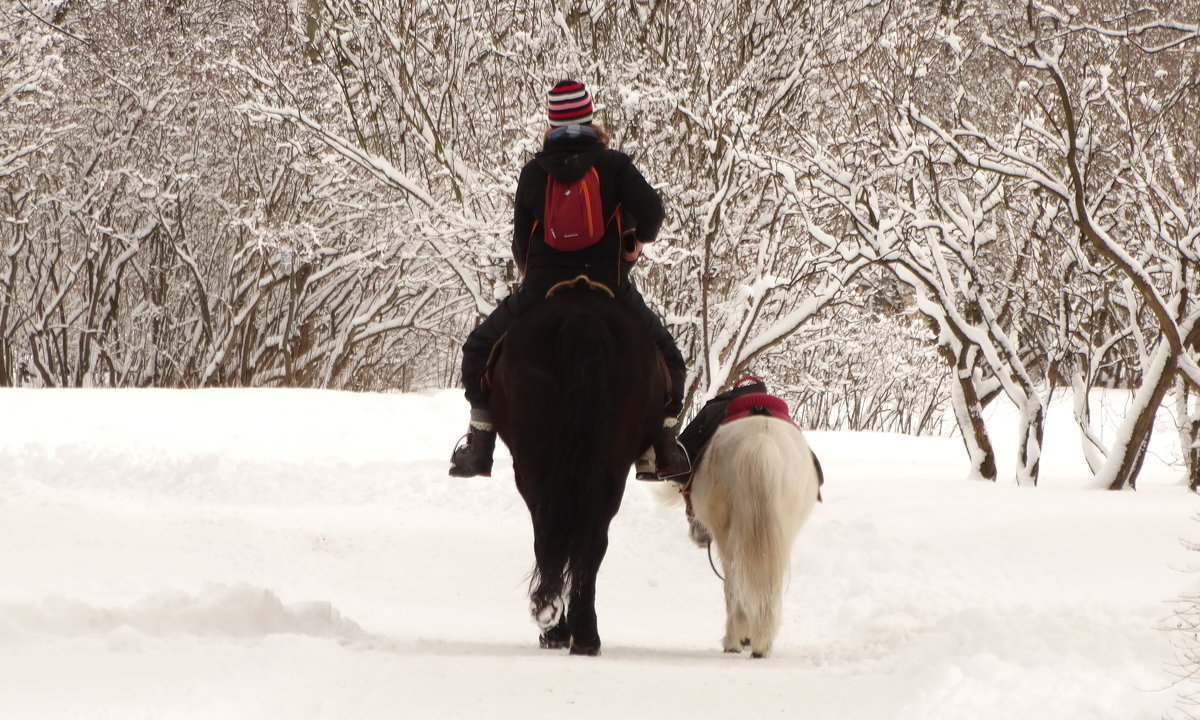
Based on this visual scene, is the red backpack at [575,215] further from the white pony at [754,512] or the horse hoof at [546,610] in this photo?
the horse hoof at [546,610]

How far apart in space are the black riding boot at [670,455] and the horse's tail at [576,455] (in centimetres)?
54

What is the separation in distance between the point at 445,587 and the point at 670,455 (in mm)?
3395

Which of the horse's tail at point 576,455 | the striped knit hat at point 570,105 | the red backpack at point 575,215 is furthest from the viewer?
the striped knit hat at point 570,105

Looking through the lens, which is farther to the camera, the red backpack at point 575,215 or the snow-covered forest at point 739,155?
the snow-covered forest at point 739,155

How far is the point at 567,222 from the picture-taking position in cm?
612

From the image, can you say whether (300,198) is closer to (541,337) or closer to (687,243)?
(687,243)

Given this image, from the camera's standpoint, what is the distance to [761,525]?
232 inches

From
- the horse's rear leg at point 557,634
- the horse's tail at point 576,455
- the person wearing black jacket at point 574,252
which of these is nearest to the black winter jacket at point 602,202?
the person wearing black jacket at point 574,252

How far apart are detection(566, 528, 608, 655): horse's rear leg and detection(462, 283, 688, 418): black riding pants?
0.91 meters

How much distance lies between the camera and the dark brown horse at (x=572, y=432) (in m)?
5.68

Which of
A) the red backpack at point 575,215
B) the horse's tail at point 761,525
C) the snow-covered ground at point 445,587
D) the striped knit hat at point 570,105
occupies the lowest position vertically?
the snow-covered ground at point 445,587

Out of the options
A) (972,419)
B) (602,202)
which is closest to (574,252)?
(602,202)

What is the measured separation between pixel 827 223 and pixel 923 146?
A: 131 inches

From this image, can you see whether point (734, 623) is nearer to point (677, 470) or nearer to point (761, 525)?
point (761, 525)
